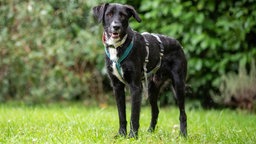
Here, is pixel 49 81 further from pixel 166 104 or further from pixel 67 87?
pixel 166 104

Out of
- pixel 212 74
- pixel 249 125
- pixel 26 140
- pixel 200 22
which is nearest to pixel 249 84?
pixel 212 74

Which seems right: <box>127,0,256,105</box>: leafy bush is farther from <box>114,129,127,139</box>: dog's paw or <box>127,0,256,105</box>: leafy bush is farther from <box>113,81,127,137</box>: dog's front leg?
<box>114,129,127,139</box>: dog's paw

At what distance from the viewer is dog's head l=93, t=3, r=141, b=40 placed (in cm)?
515

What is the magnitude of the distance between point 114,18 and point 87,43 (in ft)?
15.0

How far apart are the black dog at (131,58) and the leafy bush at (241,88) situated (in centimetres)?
328

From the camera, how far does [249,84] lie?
30.1 feet

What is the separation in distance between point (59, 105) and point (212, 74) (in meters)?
2.96

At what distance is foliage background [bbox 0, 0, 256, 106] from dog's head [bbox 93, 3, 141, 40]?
3572mm

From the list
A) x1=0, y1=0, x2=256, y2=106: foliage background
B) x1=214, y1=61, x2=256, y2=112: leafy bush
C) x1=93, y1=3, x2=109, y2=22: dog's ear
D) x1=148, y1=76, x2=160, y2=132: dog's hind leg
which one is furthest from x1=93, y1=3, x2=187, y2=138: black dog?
x1=214, y1=61, x2=256, y2=112: leafy bush

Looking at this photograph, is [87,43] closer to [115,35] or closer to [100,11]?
[100,11]

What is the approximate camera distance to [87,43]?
974 centimetres

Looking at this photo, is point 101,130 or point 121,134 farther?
point 101,130

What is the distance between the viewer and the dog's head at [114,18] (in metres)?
5.15

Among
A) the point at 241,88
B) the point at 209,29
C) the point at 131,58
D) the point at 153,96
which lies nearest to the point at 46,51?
the point at 209,29
